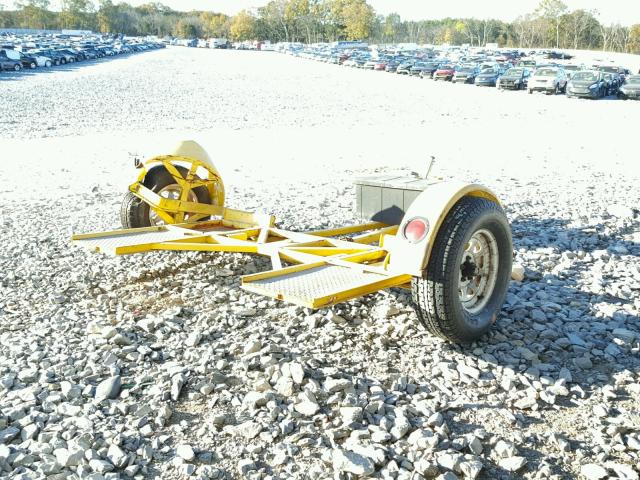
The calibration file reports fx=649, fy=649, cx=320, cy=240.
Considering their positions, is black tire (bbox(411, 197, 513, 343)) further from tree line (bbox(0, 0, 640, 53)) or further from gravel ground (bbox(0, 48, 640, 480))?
tree line (bbox(0, 0, 640, 53))

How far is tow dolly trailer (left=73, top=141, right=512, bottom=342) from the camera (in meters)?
4.07

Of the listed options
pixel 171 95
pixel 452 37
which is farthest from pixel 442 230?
pixel 452 37

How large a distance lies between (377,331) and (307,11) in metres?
158

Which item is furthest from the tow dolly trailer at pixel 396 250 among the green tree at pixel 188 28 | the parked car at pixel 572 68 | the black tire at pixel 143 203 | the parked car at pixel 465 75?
the green tree at pixel 188 28

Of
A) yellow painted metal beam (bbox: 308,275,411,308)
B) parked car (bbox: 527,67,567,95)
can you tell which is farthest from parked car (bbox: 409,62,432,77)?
yellow painted metal beam (bbox: 308,275,411,308)

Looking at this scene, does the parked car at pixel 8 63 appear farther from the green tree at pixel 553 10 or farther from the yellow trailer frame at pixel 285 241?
the green tree at pixel 553 10

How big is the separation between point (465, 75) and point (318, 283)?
3883 centimetres

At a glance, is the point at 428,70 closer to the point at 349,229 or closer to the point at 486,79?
the point at 486,79

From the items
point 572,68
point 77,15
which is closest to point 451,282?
point 572,68

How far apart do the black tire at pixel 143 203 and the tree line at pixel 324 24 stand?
359 feet

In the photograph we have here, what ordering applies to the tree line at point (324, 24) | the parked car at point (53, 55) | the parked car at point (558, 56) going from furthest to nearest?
the tree line at point (324, 24) → the parked car at point (558, 56) → the parked car at point (53, 55)

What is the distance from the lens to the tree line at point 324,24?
11325 cm

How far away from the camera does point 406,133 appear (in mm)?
16859

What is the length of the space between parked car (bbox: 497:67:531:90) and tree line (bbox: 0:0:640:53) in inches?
2970
